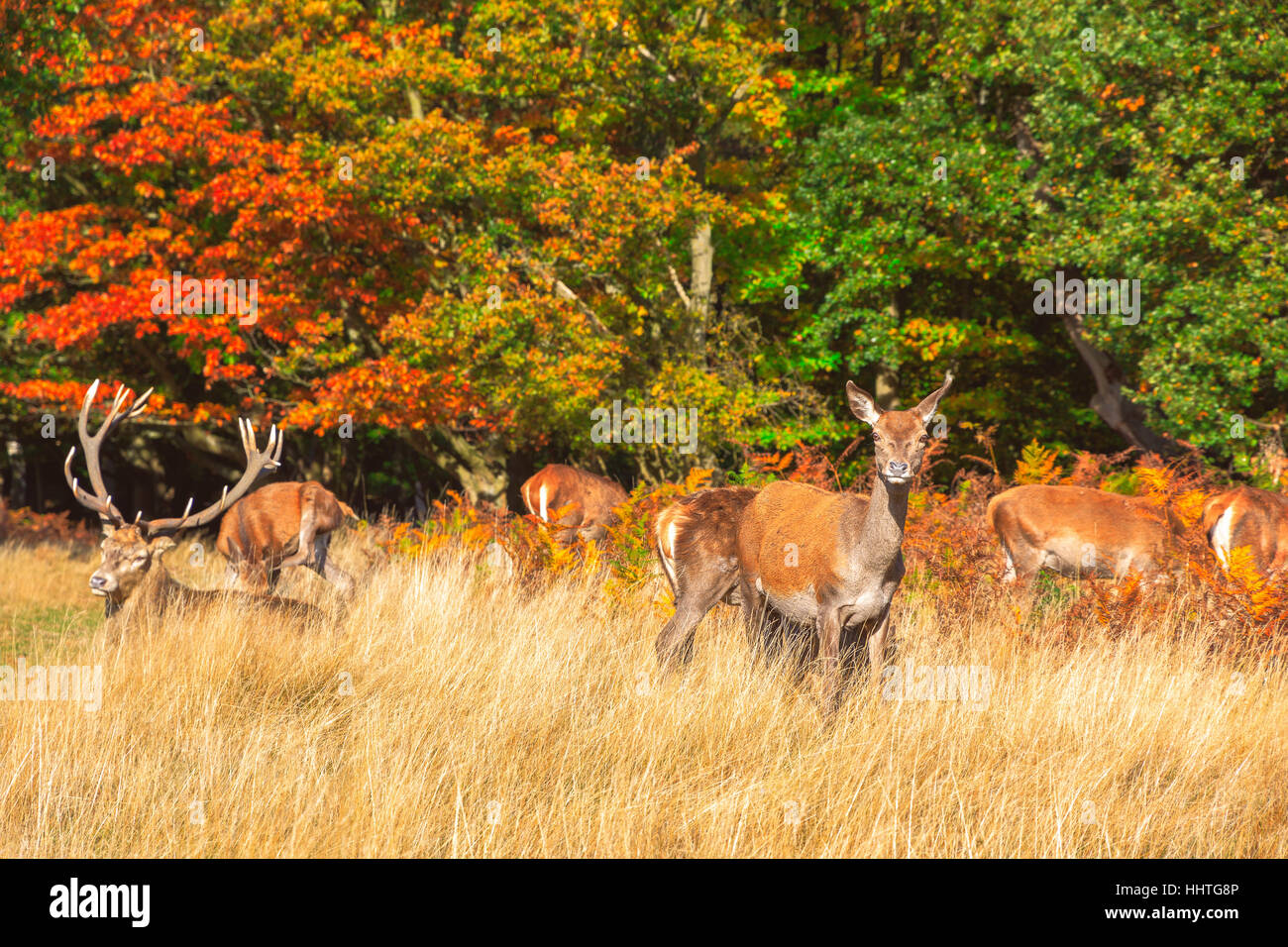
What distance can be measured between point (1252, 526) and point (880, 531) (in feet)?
13.2

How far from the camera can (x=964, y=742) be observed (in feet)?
16.9

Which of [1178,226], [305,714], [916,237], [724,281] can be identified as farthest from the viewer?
[724,281]

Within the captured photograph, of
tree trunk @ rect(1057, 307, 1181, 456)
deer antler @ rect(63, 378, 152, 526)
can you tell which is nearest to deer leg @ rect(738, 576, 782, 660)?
deer antler @ rect(63, 378, 152, 526)

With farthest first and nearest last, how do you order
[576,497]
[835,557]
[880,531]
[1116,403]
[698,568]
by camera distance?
[1116,403] → [576,497] → [698,568] → [835,557] → [880,531]

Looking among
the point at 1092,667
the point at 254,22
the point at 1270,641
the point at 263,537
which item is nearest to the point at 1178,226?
the point at 1270,641

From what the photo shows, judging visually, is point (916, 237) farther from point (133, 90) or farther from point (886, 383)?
point (133, 90)

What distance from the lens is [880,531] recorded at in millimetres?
5484

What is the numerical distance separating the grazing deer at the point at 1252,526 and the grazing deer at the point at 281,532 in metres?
6.75

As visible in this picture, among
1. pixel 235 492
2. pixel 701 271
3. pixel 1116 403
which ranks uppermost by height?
pixel 701 271

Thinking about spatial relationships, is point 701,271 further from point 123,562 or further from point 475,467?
point 123,562

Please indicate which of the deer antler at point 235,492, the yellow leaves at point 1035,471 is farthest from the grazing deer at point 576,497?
the yellow leaves at point 1035,471

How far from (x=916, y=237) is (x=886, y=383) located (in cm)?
324

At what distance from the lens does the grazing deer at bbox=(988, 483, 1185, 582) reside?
893 centimetres

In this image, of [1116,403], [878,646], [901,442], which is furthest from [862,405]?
[1116,403]
